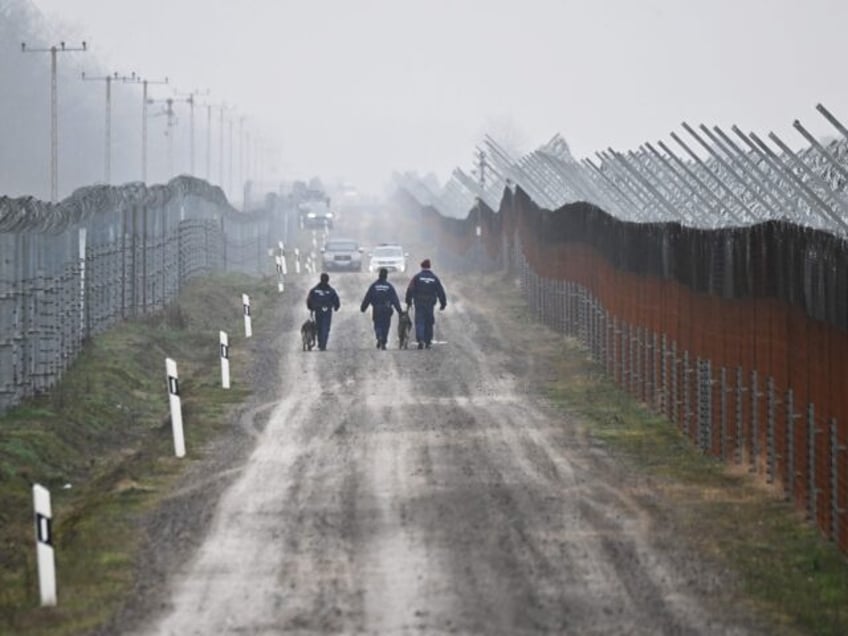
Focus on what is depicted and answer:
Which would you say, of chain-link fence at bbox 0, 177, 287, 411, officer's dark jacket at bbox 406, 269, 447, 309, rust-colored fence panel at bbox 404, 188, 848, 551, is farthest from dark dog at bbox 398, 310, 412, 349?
chain-link fence at bbox 0, 177, 287, 411

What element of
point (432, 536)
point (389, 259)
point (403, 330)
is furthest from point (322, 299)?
point (389, 259)

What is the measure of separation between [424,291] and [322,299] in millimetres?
2029

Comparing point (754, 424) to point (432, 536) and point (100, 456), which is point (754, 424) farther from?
point (100, 456)

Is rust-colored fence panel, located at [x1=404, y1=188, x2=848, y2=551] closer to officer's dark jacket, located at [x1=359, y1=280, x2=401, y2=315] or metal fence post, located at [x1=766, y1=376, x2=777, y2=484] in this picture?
metal fence post, located at [x1=766, y1=376, x2=777, y2=484]

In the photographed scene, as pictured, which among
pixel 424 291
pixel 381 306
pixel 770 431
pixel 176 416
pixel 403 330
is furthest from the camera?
pixel 381 306

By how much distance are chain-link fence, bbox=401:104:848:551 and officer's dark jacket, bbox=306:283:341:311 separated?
4.83m

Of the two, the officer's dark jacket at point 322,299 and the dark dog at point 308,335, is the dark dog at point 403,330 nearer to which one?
the officer's dark jacket at point 322,299

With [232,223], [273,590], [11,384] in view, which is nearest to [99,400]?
[11,384]

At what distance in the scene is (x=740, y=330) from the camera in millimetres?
24906

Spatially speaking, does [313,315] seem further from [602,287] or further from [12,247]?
[12,247]

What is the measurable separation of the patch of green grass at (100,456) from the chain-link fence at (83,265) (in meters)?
0.50

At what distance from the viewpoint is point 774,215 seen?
1452 inches

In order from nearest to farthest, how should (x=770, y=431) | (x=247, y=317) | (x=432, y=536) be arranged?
(x=432, y=536) < (x=770, y=431) < (x=247, y=317)

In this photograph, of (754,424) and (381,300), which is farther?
(381,300)
